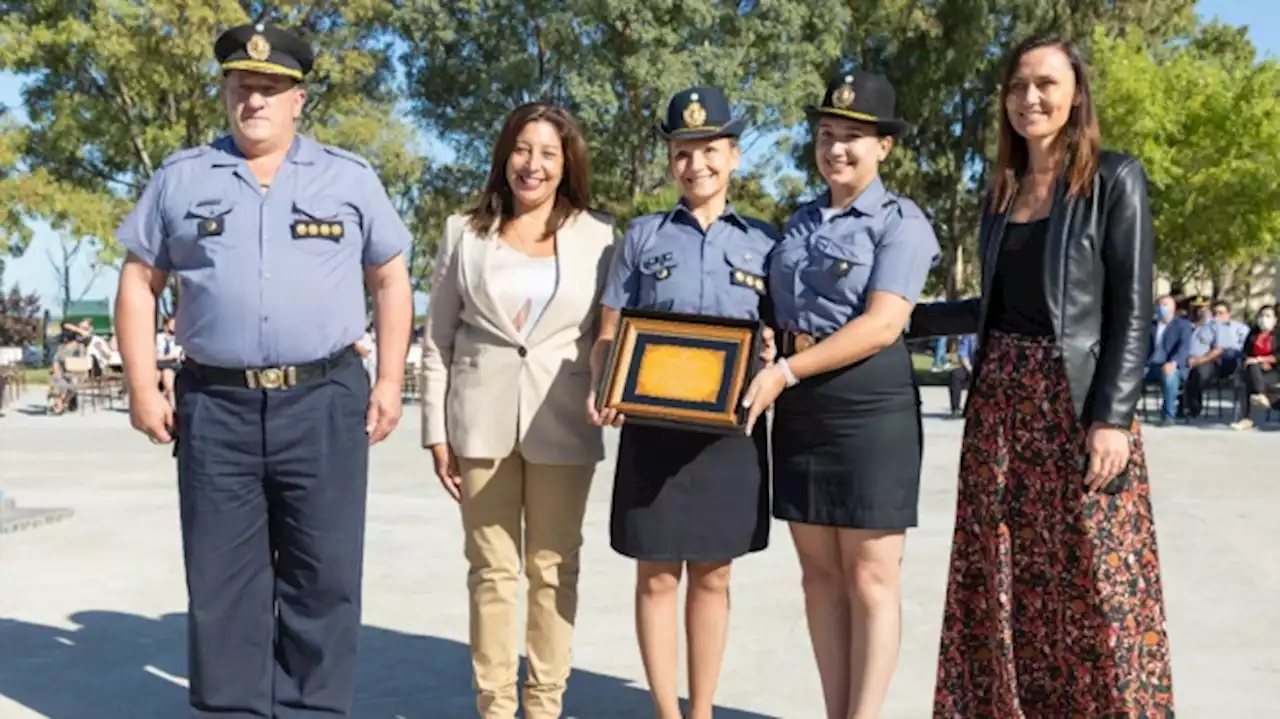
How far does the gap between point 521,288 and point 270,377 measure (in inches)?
33.2

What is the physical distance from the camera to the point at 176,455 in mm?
4012

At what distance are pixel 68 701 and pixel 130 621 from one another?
1.27m

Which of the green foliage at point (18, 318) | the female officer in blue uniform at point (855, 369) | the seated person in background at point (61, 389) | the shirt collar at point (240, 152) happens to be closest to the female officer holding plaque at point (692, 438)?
the female officer in blue uniform at point (855, 369)

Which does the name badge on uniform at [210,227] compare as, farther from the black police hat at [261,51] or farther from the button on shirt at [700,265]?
the button on shirt at [700,265]

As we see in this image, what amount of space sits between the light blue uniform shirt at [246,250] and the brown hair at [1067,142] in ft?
6.48

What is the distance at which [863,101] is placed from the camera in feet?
12.7

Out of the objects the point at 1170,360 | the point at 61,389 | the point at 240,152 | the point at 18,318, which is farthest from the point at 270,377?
the point at 18,318

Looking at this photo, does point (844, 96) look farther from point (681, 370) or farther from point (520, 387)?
point (520, 387)

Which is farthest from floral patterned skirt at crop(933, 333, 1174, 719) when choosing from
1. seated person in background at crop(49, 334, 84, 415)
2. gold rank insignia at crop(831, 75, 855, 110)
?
seated person in background at crop(49, 334, 84, 415)

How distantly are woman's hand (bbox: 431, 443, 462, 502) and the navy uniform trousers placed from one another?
27 cm

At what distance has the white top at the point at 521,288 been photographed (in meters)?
4.25

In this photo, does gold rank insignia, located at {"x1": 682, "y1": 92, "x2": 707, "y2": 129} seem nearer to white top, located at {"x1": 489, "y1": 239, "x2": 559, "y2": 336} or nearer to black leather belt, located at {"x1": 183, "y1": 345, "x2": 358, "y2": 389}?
white top, located at {"x1": 489, "y1": 239, "x2": 559, "y2": 336}

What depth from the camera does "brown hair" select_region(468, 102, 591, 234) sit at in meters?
4.27

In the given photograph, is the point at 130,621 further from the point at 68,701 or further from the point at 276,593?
the point at 276,593
